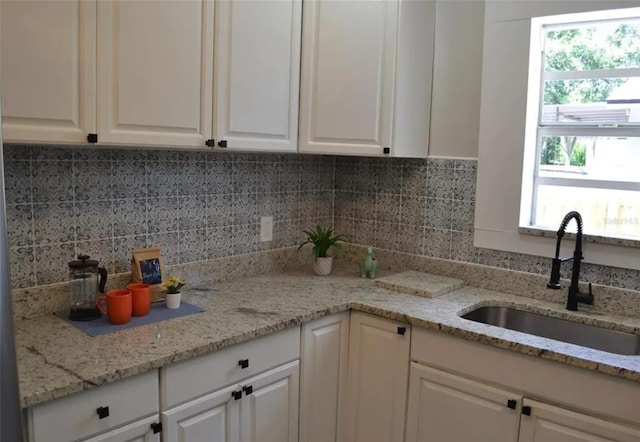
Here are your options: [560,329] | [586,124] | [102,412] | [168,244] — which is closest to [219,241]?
[168,244]

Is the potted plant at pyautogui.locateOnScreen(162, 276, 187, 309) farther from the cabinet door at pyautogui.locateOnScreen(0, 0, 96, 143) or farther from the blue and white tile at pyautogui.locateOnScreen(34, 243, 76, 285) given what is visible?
the cabinet door at pyautogui.locateOnScreen(0, 0, 96, 143)

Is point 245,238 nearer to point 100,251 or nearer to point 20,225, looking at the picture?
point 100,251

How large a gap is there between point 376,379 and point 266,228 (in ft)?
2.96

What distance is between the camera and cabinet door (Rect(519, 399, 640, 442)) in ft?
5.71

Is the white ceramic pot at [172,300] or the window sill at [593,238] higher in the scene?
the window sill at [593,238]

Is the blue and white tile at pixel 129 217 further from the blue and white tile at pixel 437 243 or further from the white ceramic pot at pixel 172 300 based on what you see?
the blue and white tile at pixel 437 243

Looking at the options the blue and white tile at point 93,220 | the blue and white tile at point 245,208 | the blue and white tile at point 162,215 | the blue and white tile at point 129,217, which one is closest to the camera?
the blue and white tile at point 93,220

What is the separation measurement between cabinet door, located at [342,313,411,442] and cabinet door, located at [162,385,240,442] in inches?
23.2

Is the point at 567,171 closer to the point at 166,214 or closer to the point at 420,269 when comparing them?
the point at 420,269

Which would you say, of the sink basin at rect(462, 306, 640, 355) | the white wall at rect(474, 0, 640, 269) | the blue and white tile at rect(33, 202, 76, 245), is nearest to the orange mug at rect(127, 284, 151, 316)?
the blue and white tile at rect(33, 202, 76, 245)

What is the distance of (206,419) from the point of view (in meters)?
1.85

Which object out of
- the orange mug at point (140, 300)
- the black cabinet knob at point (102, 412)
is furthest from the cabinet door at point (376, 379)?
the black cabinet knob at point (102, 412)

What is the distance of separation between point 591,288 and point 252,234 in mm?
1477

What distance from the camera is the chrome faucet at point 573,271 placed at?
7.04 ft
